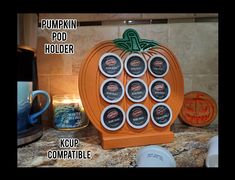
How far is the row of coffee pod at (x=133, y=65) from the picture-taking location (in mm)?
570

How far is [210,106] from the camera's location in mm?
720

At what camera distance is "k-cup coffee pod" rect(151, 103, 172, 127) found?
1.94 ft

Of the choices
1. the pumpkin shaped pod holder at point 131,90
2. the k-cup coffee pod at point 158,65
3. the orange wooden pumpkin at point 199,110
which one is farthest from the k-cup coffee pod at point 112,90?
the orange wooden pumpkin at point 199,110

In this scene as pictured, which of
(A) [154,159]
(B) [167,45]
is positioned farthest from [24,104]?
(B) [167,45]

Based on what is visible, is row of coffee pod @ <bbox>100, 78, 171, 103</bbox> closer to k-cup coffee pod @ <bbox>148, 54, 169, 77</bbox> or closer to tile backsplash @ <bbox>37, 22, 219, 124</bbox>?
k-cup coffee pod @ <bbox>148, 54, 169, 77</bbox>

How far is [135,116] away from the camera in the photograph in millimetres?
583

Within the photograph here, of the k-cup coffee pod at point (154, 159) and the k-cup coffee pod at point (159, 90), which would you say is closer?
the k-cup coffee pod at point (154, 159)

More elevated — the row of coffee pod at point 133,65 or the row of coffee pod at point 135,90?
the row of coffee pod at point 133,65

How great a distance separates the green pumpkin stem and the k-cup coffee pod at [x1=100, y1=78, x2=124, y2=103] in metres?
0.10

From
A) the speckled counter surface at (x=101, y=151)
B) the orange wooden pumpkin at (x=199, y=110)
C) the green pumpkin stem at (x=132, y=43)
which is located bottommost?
the speckled counter surface at (x=101, y=151)

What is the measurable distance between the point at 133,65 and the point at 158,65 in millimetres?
74

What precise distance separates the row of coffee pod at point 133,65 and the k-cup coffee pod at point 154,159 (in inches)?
8.1

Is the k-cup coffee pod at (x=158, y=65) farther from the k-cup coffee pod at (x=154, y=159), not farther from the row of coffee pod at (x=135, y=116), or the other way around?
the k-cup coffee pod at (x=154, y=159)

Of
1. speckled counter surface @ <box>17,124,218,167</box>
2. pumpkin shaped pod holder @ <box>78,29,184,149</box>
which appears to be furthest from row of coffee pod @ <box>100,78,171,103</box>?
speckled counter surface @ <box>17,124,218,167</box>
